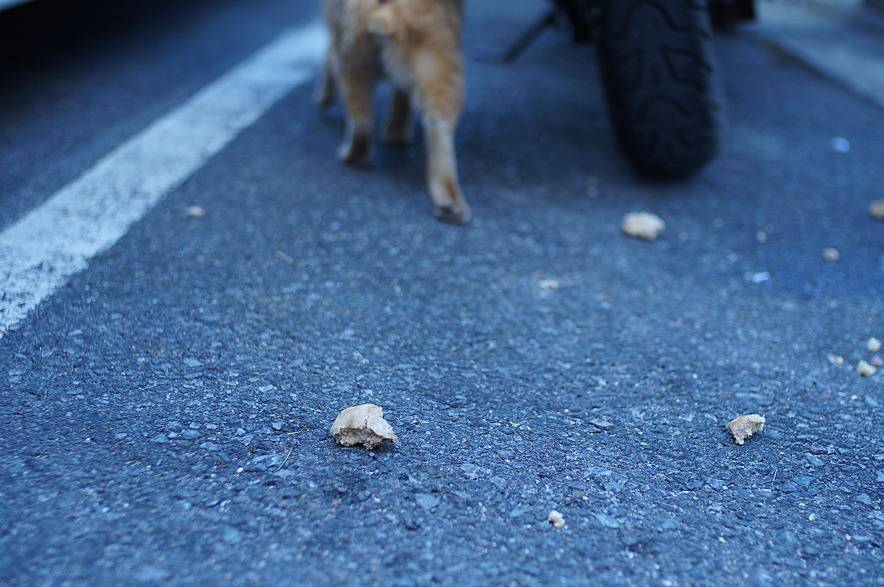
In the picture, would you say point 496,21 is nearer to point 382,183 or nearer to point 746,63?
point 746,63

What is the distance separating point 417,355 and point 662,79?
143 centimetres

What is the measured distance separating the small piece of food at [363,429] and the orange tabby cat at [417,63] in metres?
1.10

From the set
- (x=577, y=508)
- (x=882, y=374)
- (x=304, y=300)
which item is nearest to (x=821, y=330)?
(x=882, y=374)

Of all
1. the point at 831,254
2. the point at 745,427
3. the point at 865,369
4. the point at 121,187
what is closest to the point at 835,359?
the point at 865,369

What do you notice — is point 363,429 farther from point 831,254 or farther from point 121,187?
point 831,254

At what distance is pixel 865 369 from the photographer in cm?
185

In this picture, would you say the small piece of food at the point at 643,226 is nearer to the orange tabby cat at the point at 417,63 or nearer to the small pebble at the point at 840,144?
the orange tabby cat at the point at 417,63

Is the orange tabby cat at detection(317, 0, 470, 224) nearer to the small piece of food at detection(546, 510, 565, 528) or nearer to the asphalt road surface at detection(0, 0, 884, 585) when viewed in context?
the asphalt road surface at detection(0, 0, 884, 585)

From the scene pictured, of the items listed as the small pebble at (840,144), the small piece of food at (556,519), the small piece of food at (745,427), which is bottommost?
the small pebble at (840,144)

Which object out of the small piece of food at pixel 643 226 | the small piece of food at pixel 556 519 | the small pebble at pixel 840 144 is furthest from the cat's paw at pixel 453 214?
the small pebble at pixel 840 144

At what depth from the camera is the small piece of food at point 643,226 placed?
8.07ft

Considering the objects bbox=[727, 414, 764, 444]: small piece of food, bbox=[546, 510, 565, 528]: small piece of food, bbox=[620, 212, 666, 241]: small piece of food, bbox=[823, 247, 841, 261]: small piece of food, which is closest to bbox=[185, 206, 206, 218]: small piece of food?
bbox=[620, 212, 666, 241]: small piece of food

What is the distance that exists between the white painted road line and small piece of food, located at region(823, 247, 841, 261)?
2.06 metres

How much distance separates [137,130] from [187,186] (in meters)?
0.60
